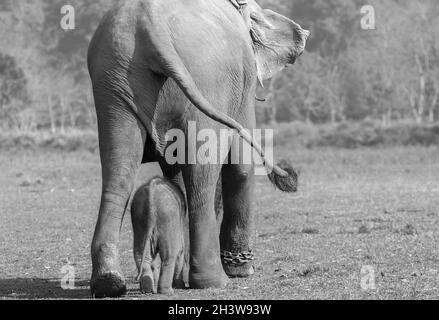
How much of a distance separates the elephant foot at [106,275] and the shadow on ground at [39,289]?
0.28 metres

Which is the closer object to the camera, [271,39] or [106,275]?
[106,275]

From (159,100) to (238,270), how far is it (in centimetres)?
198

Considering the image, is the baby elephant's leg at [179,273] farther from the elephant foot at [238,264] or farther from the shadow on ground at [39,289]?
the elephant foot at [238,264]

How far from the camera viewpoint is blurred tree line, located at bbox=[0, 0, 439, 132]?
58.3 meters

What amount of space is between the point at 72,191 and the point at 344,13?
52.0 meters

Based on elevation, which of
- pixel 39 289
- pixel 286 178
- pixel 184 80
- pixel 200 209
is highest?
pixel 184 80

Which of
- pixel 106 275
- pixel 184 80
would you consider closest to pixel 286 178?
pixel 184 80

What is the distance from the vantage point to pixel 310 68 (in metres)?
64.2

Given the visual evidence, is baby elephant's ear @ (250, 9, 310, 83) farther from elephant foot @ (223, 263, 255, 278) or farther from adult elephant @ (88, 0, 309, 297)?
elephant foot @ (223, 263, 255, 278)

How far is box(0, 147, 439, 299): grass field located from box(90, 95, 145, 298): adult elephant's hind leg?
1.59ft

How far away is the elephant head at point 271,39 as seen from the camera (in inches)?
393

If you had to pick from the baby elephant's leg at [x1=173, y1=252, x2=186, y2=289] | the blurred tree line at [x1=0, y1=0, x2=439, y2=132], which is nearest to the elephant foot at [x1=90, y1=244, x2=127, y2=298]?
the baby elephant's leg at [x1=173, y1=252, x2=186, y2=289]

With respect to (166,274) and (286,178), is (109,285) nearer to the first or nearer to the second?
(166,274)
